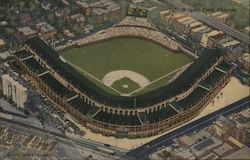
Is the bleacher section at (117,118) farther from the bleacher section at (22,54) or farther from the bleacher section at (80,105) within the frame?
the bleacher section at (22,54)

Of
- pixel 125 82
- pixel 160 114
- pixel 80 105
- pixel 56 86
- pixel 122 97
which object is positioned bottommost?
pixel 125 82

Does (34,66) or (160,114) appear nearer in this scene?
(160,114)

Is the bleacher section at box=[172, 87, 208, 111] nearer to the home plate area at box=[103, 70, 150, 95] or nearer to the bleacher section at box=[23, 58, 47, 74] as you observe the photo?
the home plate area at box=[103, 70, 150, 95]

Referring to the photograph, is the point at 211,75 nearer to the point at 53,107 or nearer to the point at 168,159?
the point at 168,159

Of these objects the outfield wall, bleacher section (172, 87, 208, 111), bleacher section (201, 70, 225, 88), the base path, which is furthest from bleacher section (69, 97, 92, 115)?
bleacher section (201, 70, 225, 88)

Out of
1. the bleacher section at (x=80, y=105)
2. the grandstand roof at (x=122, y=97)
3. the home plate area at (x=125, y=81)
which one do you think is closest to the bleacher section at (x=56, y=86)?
the bleacher section at (x=80, y=105)

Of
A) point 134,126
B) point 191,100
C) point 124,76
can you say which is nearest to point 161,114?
point 134,126

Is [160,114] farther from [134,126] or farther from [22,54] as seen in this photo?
[22,54]
